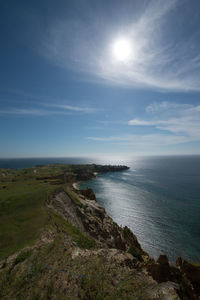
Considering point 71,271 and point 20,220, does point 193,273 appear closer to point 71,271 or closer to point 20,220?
point 71,271

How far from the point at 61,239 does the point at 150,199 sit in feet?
189

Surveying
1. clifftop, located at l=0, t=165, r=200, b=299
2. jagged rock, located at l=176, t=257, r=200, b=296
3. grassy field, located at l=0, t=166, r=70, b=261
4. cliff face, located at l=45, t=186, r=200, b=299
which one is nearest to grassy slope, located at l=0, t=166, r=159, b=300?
clifftop, located at l=0, t=165, r=200, b=299

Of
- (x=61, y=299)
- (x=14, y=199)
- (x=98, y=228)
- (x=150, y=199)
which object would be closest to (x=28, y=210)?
(x=14, y=199)

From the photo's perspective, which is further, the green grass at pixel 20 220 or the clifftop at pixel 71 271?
the green grass at pixel 20 220

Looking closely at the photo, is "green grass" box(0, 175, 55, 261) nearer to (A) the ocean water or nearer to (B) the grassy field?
(B) the grassy field

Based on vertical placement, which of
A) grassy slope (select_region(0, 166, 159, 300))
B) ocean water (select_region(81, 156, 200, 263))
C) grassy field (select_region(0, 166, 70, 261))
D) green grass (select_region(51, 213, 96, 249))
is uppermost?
grassy slope (select_region(0, 166, 159, 300))

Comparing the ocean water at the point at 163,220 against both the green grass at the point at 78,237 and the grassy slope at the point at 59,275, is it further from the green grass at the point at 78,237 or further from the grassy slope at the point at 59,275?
the grassy slope at the point at 59,275

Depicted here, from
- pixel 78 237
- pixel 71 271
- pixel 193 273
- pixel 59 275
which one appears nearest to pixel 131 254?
pixel 193 273

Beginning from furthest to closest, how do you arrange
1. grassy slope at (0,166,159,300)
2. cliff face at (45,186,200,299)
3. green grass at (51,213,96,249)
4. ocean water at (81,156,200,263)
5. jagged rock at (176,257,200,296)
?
1. ocean water at (81,156,200,263)
2. jagged rock at (176,257,200,296)
3. green grass at (51,213,96,249)
4. cliff face at (45,186,200,299)
5. grassy slope at (0,166,159,300)

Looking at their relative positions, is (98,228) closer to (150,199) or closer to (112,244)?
(112,244)

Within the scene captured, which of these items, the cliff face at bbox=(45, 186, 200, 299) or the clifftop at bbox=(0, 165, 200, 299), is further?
the cliff face at bbox=(45, 186, 200, 299)

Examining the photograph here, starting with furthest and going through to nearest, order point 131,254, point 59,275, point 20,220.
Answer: point 131,254, point 20,220, point 59,275

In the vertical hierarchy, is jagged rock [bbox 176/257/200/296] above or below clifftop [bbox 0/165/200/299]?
below

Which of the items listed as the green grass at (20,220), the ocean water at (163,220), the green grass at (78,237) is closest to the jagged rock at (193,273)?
the green grass at (78,237)
